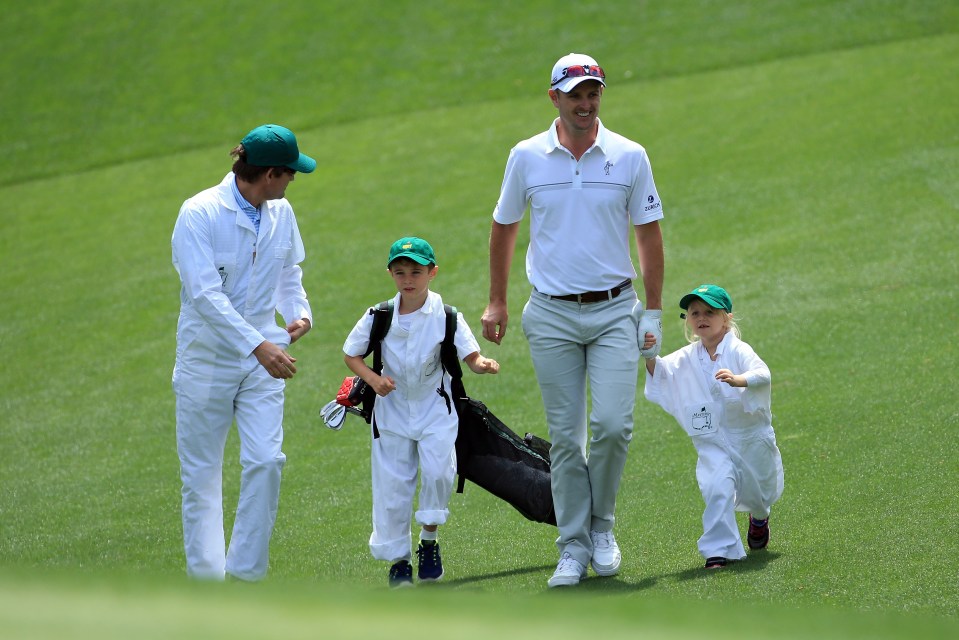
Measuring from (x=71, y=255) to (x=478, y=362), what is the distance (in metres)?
11.6

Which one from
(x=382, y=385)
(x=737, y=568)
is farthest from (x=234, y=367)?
(x=737, y=568)

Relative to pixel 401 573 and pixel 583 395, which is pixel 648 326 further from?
pixel 401 573

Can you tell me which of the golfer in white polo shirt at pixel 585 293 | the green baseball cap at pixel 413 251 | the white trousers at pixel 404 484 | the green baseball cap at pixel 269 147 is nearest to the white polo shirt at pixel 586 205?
the golfer in white polo shirt at pixel 585 293

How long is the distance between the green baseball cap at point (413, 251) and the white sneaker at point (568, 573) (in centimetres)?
Result: 171

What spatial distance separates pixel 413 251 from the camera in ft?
21.0

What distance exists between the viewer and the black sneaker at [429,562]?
259 inches

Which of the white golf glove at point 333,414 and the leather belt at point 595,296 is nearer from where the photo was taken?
the leather belt at point 595,296

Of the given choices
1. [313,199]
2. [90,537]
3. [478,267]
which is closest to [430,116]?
[313,199]

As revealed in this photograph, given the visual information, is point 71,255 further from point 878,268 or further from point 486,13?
point 486,13

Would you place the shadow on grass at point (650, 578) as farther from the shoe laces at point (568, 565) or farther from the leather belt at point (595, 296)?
the leather belt at point (595, 296)

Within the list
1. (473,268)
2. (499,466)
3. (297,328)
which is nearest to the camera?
(297,328)

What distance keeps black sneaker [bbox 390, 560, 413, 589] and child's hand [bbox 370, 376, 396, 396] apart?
94cm

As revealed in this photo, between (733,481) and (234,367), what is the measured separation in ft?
8.76

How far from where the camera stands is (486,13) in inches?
1015
